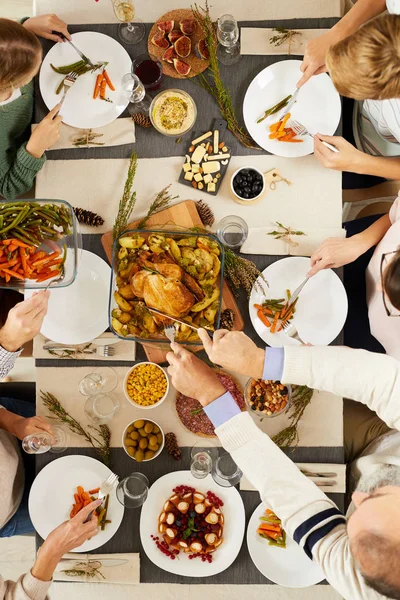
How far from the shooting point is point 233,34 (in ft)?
6.07

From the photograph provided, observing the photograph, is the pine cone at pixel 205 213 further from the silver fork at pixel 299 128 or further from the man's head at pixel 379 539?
the man's head at pixel 379 539

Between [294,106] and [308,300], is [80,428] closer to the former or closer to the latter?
[308,300]

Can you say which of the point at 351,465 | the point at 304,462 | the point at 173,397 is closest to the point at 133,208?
the point at 173,397

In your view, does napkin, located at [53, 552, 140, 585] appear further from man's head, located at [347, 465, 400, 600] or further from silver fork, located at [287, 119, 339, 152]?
silver fork, located at [287, 119, 339, 152]

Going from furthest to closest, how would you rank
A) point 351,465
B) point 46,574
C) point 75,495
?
point 351,465 < point 75,495 < point 46,574

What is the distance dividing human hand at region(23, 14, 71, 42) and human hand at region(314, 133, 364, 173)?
0.98 meters

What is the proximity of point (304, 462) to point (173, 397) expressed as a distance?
52 cm

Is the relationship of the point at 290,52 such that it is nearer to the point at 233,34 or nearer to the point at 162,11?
the point at 233,34

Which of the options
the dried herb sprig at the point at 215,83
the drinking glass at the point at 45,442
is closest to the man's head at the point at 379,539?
the drinking glass at the point at 45,442

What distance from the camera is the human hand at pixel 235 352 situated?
1.60m

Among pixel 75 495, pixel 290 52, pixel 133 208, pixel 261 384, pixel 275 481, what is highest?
pixel 290 52

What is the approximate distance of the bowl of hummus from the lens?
74.3 inches

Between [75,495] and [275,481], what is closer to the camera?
[275,481]

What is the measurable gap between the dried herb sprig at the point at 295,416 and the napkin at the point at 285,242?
0.49m
